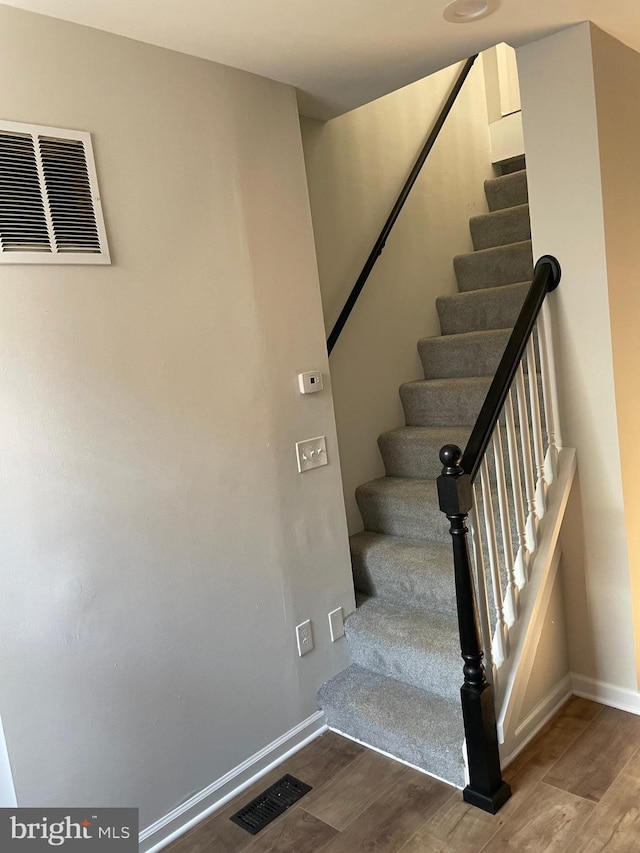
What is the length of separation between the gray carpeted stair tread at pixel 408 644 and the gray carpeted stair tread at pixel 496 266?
182cm

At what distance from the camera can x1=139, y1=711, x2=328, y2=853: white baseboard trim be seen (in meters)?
2.03

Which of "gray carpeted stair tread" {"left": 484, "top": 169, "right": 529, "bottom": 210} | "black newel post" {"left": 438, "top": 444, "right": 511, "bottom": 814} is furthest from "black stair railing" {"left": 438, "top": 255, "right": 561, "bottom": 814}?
"gray carpeted stair tread" {"left": 484, "top": 169, "right": 529, "bottom": 210}

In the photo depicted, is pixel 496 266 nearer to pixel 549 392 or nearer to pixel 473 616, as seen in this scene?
pixel 549 392

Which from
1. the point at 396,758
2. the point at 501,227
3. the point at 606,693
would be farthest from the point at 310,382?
the point at 501,227

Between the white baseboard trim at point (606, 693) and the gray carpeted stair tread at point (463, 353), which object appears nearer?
the white baseboard trim at point (606, 693)

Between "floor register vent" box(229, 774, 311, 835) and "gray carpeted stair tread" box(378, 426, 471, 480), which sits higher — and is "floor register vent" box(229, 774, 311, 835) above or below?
below

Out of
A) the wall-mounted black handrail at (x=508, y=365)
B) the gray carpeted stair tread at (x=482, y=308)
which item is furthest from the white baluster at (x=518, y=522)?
the gray carpeted stair tread at (x=482, y=308)

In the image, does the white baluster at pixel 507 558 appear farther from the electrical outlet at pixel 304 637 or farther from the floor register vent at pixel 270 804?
the floor register vent at pixel 270 804

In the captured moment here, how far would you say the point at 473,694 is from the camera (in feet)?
6.63

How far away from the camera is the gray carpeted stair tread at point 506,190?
3.66m

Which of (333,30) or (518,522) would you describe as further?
(518,522)

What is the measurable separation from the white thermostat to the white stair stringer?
93 cm

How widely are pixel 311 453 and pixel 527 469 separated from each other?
A: 78 centimetres

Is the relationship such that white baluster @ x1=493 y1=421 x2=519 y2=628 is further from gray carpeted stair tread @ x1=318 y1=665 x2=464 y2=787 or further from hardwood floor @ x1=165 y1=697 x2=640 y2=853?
hardwood floor @ x1=165 y1=697 x2=640 y2=853
